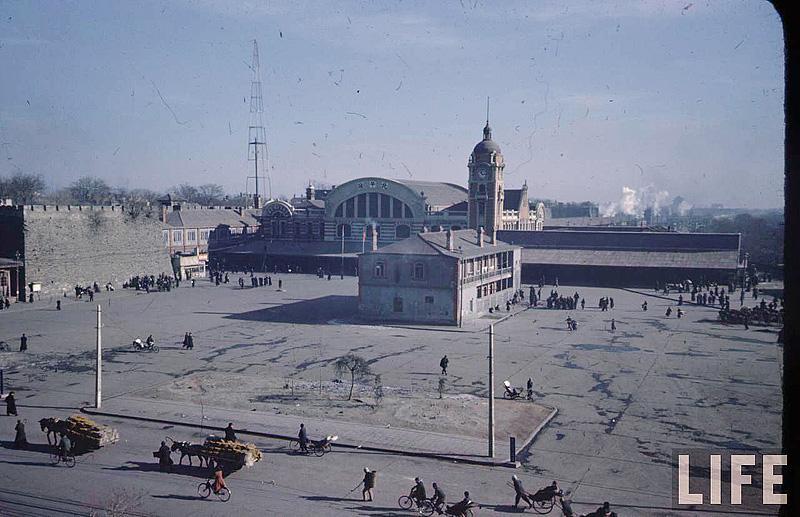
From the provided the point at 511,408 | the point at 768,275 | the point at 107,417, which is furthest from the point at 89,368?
the point at 768,275

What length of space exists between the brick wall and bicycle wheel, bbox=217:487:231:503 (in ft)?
147

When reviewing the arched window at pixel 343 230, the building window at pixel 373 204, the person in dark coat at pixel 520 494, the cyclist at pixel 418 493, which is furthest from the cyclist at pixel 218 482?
the arched window at pixel 343 230

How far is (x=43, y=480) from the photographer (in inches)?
682

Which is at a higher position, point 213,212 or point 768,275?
point 213,212

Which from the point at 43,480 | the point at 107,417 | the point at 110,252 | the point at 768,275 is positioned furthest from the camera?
the point at 768,275

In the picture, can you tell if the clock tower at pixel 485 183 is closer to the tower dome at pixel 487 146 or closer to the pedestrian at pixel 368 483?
the tower dome at pixel 487 146

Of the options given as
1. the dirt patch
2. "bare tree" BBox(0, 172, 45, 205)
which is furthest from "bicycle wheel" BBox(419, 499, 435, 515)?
"bare tree" BBox(0, 172, 45, 205)

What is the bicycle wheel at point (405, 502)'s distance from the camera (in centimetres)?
1641

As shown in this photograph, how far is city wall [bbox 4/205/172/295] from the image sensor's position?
181 ft

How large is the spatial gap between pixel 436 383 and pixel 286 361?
27.7ft

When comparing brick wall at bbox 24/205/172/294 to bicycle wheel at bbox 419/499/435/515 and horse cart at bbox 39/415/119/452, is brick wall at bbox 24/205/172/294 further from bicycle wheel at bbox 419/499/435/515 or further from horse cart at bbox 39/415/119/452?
bicycle wheel at bbox 419/499/435/515

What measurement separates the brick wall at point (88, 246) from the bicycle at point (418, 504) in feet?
156

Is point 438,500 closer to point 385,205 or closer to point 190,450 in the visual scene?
point 190,450

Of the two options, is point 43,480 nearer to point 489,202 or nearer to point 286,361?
point 286,361
